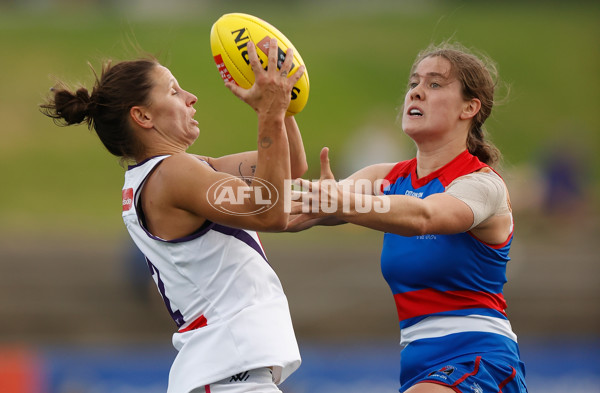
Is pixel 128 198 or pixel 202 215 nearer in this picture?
pixel 202 215

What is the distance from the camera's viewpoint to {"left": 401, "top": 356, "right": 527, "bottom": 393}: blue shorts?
373cm

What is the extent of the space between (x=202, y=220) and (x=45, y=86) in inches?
1014

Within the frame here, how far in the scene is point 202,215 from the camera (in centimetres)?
342

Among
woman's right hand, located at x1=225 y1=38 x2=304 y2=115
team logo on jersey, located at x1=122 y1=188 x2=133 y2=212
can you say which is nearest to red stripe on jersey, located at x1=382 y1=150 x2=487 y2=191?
woman's right hand, located at x1=225 y1=38 x2=304 y2=115

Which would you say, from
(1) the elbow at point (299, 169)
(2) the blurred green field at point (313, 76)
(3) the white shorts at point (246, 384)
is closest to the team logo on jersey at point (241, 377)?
(3) the white shorts at point (246, 384)

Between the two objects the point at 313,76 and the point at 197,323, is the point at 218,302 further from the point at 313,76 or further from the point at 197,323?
the point at 313,76

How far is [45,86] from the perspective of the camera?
27703mm

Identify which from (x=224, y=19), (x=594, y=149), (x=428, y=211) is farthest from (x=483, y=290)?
(x=594, y=149)

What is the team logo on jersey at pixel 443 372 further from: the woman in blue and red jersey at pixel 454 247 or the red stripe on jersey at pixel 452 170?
the red stripe on jersey at pixel 452 170

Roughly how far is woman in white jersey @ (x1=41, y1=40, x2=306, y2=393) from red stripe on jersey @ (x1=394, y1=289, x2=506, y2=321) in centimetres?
71

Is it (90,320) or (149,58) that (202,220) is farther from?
(90,320)

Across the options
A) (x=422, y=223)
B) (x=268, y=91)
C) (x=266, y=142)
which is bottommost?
(x=422, y=223)

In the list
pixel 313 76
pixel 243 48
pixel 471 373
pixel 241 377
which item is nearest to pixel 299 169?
pixel 243 48

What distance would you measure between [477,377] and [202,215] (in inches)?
57.2
